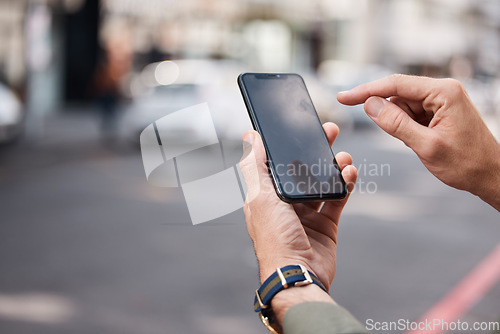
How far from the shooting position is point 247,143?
159 centimetres

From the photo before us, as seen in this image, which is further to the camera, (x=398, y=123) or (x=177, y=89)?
(x=177, y=89)

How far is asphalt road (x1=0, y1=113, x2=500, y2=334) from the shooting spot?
12.9 feet

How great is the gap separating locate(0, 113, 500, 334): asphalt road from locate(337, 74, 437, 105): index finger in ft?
2.40

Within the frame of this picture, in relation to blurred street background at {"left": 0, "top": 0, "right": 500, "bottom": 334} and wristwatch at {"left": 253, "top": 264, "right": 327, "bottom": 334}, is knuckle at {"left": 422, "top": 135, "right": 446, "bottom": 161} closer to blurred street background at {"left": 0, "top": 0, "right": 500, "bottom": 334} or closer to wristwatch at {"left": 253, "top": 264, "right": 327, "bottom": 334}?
wristwatch at {"left": 253, "top": 264, "right": 327, "bottom": 334}

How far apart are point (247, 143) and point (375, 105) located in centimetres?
36

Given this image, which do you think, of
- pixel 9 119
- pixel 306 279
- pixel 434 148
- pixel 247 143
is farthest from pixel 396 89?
pixel 9 119

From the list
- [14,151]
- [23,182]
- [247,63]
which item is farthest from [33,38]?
[247,63]

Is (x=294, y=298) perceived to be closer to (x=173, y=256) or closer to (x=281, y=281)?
(x=281, y=281)

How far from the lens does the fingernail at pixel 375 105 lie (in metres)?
1.53

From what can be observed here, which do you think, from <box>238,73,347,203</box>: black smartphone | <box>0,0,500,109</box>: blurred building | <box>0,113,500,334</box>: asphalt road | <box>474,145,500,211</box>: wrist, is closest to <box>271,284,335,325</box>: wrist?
<box>238,73,347,203</box>: black smartphone

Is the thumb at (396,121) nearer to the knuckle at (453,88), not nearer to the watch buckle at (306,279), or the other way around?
the knuckle at (453,88)

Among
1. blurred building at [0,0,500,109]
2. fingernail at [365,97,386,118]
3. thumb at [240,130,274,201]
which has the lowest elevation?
blurred building at [0,0,500,109]

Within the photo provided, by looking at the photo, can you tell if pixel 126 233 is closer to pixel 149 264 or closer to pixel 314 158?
pixel 149 264

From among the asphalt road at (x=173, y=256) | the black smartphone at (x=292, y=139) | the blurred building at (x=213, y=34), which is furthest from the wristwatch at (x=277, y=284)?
the blurred building at (x=213, y=34)
